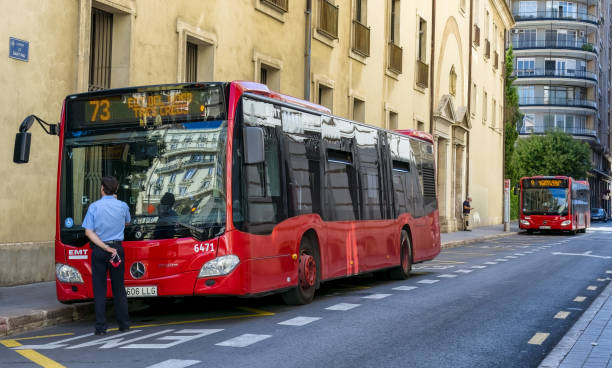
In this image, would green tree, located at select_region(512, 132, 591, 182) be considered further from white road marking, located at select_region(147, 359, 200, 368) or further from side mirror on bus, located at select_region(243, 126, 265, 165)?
white road marking, located at select_region(147, 359, 200, 368)

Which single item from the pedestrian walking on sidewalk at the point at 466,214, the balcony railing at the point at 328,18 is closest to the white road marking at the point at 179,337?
the balcony railing at the point at 328,18

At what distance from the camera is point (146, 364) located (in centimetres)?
713

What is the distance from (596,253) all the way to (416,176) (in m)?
12.0

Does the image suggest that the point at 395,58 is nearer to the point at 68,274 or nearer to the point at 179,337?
the point at 68,274

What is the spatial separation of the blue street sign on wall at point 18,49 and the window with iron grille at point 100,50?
6.62 ft

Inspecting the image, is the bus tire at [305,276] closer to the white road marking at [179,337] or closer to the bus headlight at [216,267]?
the bus headlight at [216,267]

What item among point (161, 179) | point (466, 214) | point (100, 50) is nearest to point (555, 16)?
point (466, 214)

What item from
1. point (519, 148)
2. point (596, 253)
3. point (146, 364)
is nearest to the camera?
point (146, 364)

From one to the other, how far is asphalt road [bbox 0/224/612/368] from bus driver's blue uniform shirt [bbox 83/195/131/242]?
1.07 metres

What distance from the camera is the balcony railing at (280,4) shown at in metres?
21.0

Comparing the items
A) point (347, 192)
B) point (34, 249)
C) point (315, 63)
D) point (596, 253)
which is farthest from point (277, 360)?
point (596, 253)

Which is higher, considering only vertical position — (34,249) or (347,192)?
(347,192)

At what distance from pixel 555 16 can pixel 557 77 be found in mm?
6851

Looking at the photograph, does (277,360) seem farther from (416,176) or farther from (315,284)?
(416,176)
